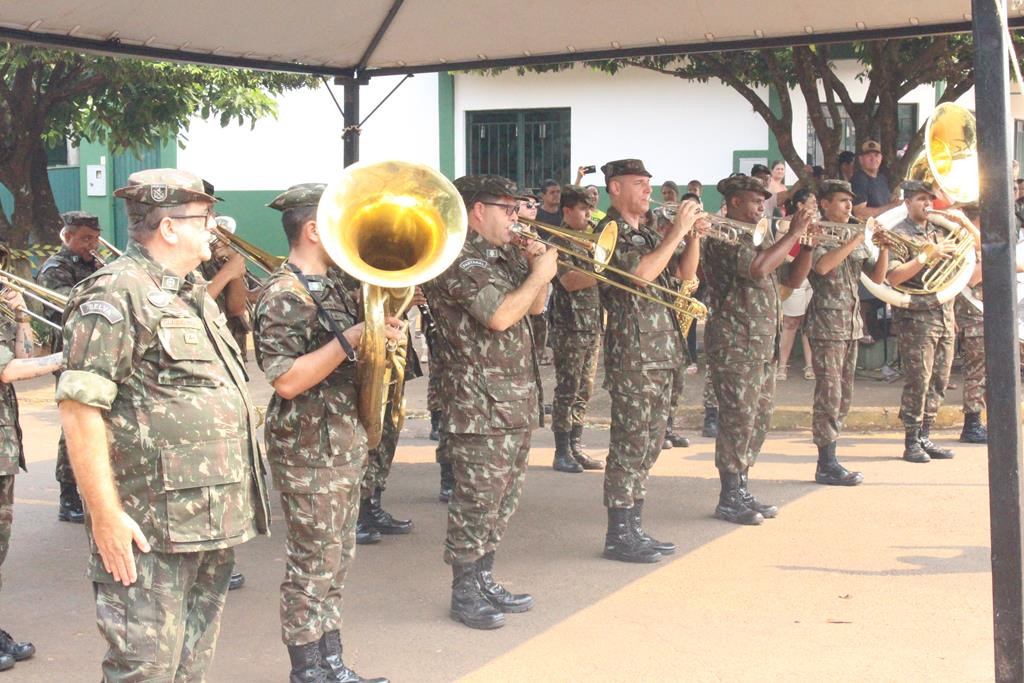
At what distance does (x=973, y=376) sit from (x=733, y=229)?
3.55 metres

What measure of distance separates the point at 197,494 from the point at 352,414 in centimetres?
99

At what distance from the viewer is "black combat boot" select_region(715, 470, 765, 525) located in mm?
7008

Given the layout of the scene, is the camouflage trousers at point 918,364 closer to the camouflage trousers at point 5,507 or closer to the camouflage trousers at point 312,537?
the camouflage trousers at point 312,537

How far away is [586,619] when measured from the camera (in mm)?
5383

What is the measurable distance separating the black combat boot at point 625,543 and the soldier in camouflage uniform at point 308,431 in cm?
214

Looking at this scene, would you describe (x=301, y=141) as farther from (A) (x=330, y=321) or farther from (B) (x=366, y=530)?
(A) (x=330, y=321)

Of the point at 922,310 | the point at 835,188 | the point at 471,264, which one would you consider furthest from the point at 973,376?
the point at 471,264

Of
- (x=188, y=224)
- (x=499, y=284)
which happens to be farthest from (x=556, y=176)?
(x=188, y=224)

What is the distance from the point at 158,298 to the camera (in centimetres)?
347

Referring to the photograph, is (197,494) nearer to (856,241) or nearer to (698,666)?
(698,666)

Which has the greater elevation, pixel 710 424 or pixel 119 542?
pixel 119 542

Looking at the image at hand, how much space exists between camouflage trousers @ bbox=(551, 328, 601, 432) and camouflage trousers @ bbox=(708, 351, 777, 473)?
69.1 inches

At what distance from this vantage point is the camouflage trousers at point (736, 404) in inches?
277

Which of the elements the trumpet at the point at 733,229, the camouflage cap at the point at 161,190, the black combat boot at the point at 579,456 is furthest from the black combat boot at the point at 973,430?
the camouflage cap at the point at 161,190
